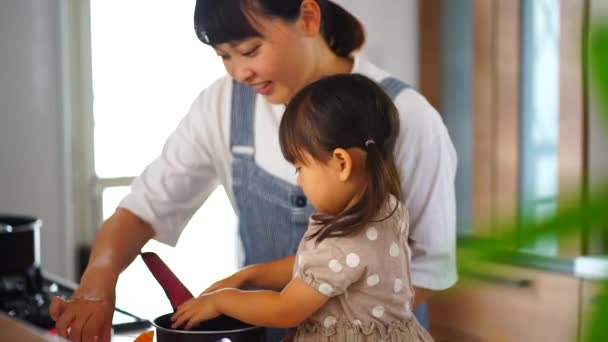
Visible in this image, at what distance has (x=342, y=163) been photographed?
0.65 m

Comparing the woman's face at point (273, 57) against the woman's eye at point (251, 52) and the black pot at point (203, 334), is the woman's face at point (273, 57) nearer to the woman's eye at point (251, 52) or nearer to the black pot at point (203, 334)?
the woman's eye at point (251, 52)

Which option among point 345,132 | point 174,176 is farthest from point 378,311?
point 174,176

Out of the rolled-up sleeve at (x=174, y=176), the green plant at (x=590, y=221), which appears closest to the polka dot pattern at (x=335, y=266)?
the rolled-up sleeve at (x=174, y=176)

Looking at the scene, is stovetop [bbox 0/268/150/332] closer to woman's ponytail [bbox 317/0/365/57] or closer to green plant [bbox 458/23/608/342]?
woman's ponytail [bbox 317/0/365/57]

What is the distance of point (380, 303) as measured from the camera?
654mm

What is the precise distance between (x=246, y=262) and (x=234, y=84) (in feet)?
0.69

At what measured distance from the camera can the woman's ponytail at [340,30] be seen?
88cm

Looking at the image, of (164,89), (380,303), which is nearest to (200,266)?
Answer: (164,89)

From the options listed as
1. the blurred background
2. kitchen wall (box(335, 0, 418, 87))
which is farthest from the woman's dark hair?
kitchen wall (box(335, 0, 418, 87))

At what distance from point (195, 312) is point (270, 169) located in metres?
0.33

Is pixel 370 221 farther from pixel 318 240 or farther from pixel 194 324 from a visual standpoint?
pixel 194 324

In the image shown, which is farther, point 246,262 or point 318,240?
point 246,262

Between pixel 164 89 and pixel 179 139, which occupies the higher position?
pixel 164 89

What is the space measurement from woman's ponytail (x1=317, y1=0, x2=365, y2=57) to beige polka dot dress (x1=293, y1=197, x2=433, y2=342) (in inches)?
10.6
